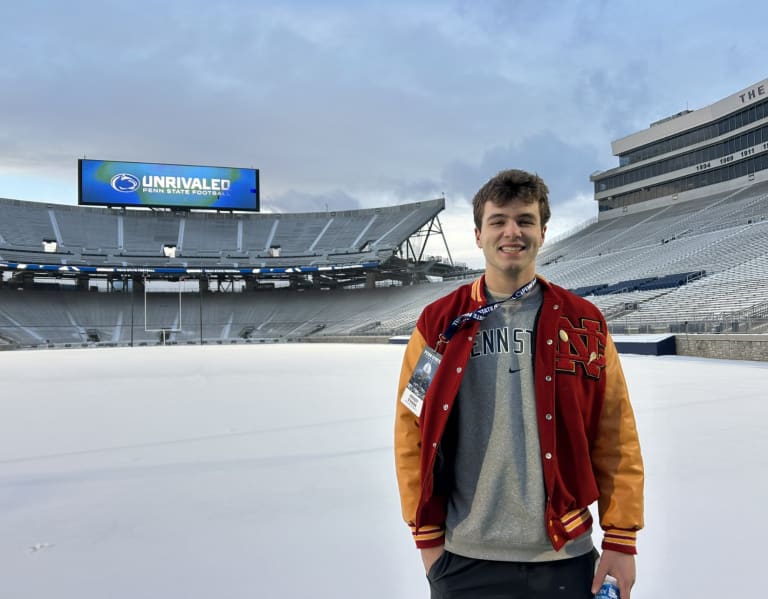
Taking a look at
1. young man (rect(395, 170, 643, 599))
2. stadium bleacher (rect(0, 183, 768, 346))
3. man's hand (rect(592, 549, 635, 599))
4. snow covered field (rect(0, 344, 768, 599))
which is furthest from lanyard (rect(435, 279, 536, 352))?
stadium bleacher (rect(0, 183, 768, 346))

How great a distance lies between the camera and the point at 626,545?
165 cm

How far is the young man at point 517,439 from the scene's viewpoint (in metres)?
1.64

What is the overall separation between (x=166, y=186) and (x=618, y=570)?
56.7 meters

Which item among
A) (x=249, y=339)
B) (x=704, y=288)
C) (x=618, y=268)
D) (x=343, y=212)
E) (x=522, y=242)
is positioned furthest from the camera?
(x=343, y=212)

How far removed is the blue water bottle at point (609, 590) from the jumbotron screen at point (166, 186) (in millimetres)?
54843

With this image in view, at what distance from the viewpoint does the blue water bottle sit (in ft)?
5.29

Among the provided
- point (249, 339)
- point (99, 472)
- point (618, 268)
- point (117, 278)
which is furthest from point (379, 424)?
point (117, 278)

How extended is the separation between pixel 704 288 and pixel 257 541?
2461cm

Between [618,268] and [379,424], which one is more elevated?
[618,268]

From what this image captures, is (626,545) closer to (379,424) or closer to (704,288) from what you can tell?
(379,424)

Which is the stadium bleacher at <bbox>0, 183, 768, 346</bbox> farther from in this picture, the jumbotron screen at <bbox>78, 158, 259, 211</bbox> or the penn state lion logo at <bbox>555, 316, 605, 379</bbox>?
the penn state lion logo at <bbox>555, 316, 605, 379</bbox>

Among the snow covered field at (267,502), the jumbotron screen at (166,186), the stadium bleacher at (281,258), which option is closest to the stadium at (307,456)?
the snow covered field at (267,502)

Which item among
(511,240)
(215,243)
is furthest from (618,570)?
(215,243)

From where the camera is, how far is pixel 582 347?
1.74 metres
